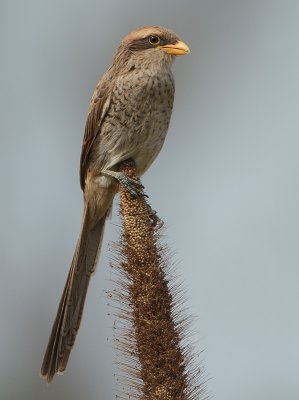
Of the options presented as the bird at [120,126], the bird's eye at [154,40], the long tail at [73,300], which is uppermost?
the bird's eye at [154,40]

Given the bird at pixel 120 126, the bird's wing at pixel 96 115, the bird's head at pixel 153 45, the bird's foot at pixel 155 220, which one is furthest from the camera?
the bird's head at pixel 153 45

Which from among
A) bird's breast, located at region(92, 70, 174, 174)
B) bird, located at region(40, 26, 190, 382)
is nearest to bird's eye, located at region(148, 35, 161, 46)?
bird, located at region(40, 26, 190, 382)

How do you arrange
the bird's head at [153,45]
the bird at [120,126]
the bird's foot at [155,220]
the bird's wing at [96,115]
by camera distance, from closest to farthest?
the bird's foot at [155,220] < the bird at [120,126] < the bird's wing at [96,115] < the bird's head at [153,45]

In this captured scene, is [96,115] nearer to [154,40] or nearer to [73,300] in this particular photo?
[154,40]

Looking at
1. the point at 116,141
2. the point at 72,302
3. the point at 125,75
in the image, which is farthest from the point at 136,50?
the point at 72,302

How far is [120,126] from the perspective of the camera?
609 centimetres

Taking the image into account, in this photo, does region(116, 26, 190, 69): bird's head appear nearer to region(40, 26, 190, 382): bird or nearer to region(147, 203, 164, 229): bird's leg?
region(40, 26, 190, 382): bird

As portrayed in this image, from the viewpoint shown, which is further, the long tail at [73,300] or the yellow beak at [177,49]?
the yellow beak at [177,49]

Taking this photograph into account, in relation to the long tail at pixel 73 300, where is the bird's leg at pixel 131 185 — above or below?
above

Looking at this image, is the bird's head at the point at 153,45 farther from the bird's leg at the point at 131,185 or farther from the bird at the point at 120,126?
the bird's leg at the point at 131,185

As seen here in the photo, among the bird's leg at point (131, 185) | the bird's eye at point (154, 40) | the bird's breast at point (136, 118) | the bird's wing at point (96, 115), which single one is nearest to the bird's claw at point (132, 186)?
the bird's leg at point (131, 185)

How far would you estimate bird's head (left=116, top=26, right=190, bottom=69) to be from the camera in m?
6.31

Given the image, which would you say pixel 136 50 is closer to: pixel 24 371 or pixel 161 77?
pixel 161 77

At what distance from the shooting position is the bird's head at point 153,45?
6.31 metres
